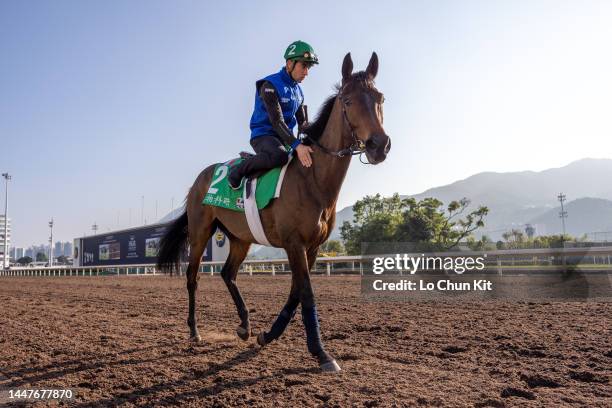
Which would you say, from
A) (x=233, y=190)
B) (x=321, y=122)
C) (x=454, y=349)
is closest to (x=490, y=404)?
(x=454, y=349)

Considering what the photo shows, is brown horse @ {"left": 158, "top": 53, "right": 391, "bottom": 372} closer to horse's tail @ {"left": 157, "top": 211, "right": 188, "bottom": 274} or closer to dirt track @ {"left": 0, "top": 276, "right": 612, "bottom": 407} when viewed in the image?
dirt track @ {"left": 0, "top": 276, "right": 612, "bottom": 407}

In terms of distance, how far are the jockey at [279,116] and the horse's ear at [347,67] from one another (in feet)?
2.00

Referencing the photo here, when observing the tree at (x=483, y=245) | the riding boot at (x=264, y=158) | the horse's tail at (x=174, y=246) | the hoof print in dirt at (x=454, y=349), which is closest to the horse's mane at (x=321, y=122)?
the riding boot at (x=264, y=158)

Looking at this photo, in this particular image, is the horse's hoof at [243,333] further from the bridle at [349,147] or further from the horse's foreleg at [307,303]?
the bridle at [349,147]

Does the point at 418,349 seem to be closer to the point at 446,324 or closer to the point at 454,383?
the point at 454,383

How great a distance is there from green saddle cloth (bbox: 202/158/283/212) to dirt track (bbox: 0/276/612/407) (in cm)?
163

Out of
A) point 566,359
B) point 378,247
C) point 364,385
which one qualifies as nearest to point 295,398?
point 364,385

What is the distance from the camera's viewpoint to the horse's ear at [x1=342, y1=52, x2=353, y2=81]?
448 centimetres

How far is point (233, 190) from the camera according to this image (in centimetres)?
552

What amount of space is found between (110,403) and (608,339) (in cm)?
506

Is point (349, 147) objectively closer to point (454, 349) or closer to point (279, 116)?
point (279, 116)

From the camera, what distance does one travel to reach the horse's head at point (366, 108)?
3916mm

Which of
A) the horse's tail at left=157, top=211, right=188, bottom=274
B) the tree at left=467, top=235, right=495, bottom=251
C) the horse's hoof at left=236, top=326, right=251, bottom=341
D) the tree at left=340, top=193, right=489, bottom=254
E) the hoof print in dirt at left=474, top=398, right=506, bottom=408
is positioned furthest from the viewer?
the tree at left=340, top=193, right=489, bottom=254

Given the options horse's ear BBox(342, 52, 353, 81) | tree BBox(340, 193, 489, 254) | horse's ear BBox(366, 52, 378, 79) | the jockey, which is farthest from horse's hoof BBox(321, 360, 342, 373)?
tree BBox(340, 193, 489, 254)
